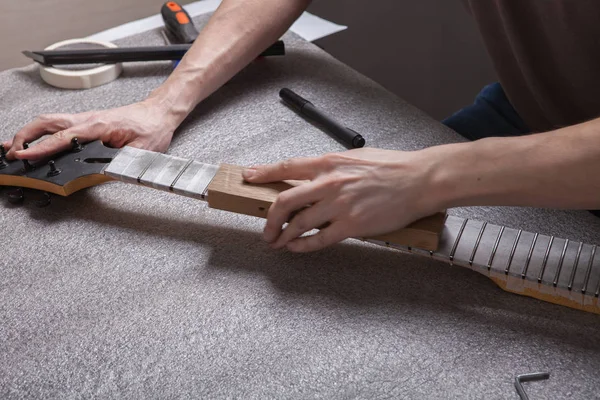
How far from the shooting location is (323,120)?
1014 millimetres

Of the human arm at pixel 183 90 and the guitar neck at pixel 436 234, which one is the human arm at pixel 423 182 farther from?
the human arm at pixel 183 90

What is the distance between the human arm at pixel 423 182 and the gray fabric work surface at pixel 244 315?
0.07 m

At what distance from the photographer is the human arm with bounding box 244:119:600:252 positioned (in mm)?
704

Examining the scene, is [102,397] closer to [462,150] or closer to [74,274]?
[74,274]

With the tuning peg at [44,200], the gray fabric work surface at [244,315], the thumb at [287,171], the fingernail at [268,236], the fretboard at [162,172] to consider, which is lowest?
the gray fabric work surface at [244,315]

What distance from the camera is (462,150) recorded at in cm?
76

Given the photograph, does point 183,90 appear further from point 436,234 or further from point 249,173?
point 436,234

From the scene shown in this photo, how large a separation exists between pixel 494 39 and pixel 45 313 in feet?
2.50

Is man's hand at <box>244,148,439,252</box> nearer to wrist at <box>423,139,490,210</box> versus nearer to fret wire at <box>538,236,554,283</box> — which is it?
wrist at <box>423,139,490,210</box>

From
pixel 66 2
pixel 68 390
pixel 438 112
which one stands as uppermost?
pixel 66 2

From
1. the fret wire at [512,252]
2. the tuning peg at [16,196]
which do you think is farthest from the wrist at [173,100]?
the fret wire at [512,252]

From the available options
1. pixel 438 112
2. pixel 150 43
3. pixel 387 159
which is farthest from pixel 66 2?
pixel 387 159

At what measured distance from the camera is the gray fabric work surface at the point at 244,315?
0.68m

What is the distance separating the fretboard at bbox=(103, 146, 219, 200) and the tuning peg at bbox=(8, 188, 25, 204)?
126 millimetres
